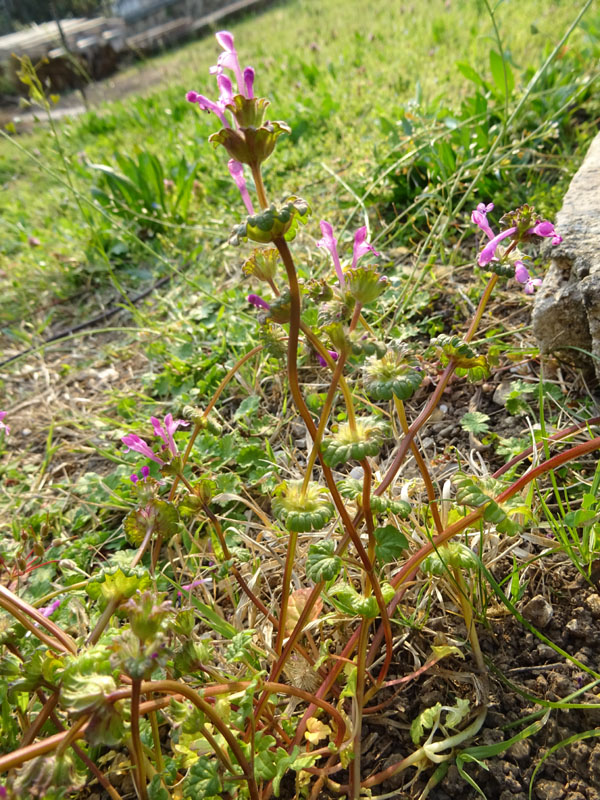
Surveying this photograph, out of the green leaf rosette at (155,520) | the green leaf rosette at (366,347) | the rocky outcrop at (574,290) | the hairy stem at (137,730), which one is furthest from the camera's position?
the rocky outcrop at (574,290)

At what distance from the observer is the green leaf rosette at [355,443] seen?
793 millimetres

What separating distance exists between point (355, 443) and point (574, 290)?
911 mm

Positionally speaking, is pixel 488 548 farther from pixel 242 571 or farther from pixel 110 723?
pixel 110 723

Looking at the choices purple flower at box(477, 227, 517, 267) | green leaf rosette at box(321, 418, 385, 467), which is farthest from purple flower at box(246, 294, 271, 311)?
purple flower at box(477, 227, 517, 267)

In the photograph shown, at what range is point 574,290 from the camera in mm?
1421

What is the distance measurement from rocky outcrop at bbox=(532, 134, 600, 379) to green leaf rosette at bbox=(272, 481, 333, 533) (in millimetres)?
832

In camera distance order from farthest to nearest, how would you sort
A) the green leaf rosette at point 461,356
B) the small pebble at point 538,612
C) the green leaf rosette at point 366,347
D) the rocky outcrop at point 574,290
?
the rocky outcrop at point 574,290
the small pebble at point 538,612
the green leaf rosette at point 461,356
the green leaf rosette at point 366,347

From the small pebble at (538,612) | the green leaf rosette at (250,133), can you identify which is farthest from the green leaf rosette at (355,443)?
the small pebble at (538,612)

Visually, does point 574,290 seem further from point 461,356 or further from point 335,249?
point 335,249

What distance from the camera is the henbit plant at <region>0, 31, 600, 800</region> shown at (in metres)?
0.70

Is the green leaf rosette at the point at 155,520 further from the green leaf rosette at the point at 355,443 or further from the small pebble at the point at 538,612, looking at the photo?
the small pebble at the point at 538,612

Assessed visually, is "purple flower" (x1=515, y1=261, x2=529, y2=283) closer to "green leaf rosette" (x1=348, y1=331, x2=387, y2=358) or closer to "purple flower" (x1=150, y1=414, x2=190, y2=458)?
"green leaf rosette" (x1=348, y1=331, x2=387, y2=358)

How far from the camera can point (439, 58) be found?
380 centimetres

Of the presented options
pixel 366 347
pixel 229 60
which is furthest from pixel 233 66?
pixel 366 347
